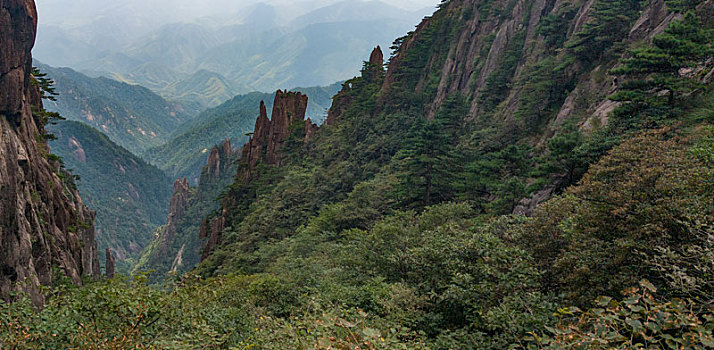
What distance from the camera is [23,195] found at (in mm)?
17875

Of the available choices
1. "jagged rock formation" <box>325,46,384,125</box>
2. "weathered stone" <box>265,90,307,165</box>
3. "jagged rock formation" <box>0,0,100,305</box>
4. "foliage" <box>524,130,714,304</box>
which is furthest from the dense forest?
"jagged rock formation" <box>325,46,384,125</box>

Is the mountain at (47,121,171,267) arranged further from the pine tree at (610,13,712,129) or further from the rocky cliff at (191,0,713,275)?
the pine tree at (610,13,712,129)

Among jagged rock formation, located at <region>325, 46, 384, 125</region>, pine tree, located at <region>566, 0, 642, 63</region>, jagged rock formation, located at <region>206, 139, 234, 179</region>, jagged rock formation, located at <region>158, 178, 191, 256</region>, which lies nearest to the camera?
pine tree, located at <region>566, 0, 642, 63</region>

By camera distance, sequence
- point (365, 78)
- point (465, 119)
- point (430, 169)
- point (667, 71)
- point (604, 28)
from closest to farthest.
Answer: point (667, 71) → point (604, 28) → point (430, 169) → point (465, 119) → point (365, 78)

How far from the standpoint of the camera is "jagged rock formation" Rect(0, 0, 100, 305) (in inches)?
588

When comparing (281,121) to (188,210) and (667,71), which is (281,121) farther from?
(188,210)

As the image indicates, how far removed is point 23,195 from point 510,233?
2098 centimetres

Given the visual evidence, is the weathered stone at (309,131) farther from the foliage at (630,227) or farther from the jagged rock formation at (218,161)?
the jagged rock formation at (218,161)

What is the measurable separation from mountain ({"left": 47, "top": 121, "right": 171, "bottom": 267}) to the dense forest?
129 metres

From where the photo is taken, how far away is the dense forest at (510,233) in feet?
20.2

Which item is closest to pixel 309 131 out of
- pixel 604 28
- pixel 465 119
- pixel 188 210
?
pixel 465 119

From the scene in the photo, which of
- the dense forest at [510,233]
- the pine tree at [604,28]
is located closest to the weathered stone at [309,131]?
the dense forest at [510,233]

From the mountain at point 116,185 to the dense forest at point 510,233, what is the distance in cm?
12941

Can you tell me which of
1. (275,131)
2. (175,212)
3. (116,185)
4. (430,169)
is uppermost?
(275,131)
